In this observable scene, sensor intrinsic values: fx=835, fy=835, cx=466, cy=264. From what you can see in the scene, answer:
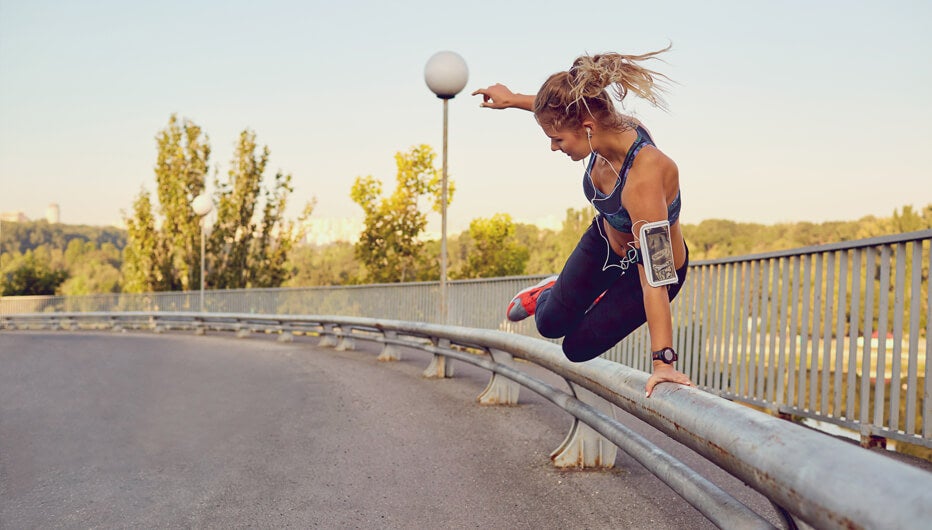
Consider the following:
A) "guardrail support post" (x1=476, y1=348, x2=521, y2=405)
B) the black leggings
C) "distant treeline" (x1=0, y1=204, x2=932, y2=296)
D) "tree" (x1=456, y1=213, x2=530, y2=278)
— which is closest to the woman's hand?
the black leggings

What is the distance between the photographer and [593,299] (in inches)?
180

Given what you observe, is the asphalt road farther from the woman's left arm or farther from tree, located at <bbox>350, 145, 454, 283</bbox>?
tree, located at <bbox>350, 145, 454, 283</bbox>

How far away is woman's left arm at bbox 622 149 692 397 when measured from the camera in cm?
330

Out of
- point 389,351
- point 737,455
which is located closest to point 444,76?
point 389,351

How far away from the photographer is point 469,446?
6078 mm

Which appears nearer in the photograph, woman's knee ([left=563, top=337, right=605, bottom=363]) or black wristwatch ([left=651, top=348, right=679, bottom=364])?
black wristwatch ([left=651, top=348, right=679, bottom=364])

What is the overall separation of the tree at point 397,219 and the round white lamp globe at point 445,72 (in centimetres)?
2393

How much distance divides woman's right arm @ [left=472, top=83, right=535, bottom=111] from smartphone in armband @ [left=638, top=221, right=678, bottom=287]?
0.96 metres

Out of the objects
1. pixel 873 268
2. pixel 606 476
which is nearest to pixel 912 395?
pixel 873 268

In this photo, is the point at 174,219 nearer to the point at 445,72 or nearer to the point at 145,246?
the point at 145,246

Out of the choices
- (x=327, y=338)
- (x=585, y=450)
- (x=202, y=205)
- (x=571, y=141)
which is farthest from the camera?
(x=202, y=205)

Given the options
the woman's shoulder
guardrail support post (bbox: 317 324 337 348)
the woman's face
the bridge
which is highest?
the woman's face

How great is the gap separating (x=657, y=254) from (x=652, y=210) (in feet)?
0.58

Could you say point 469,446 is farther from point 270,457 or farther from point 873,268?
point 873,268
